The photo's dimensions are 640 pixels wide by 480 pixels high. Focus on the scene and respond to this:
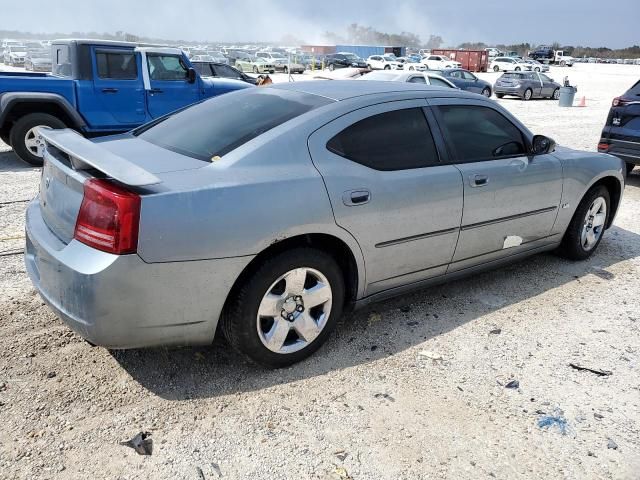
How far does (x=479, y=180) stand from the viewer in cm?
386

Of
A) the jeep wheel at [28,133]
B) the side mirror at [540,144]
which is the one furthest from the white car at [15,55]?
the side mirror at [540,144]

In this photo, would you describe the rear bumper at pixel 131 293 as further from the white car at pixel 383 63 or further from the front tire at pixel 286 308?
the white car at pixel 383 63

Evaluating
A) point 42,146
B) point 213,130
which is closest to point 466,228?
point 213,130

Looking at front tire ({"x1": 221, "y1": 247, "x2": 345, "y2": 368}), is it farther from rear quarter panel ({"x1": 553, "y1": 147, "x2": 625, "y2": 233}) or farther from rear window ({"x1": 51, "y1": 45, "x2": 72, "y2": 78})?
rear window ({"x1": 51, "y1": 45, "x2": 72, "y2": 78})

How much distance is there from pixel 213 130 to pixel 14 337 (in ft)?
5.69

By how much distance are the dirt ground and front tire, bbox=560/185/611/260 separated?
0.90 m

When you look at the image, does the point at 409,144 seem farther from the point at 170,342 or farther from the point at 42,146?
the point at 42,146

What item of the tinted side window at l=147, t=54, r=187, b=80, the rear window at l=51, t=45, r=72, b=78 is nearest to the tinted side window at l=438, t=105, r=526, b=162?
the tinted side window at l=147, t=54, r=187, b=80

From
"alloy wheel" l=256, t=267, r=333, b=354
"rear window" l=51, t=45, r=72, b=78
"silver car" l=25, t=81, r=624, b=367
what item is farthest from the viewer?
"rear window" l=51, t=45, r=72, b=78

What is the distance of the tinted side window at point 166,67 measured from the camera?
9609mm

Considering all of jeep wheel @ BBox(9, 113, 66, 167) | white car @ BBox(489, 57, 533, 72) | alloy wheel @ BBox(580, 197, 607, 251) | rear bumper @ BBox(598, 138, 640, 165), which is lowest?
jeep wheel @ BBox(9, 113, 66, 167)

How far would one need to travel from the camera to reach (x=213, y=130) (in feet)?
11.1

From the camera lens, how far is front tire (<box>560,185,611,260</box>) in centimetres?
492

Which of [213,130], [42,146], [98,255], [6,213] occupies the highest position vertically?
[213,130]
